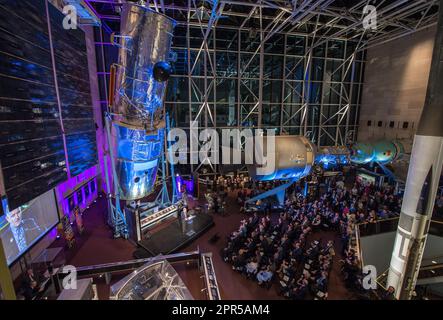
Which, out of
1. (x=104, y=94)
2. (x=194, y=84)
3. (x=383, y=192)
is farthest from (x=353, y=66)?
(x=104, y=94)

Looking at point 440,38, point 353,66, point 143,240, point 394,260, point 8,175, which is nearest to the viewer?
point 440,38

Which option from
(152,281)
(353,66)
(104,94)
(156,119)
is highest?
(353,66)

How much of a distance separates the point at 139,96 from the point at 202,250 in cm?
616

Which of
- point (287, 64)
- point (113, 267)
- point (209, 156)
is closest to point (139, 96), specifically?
point (113, 267)

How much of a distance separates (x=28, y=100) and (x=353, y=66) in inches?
820

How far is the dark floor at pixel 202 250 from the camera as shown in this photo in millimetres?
6465

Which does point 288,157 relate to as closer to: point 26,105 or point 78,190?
point 26,105

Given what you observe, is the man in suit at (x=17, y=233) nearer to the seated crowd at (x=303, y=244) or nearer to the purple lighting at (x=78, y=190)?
the purple lighting at (x=78, y=190)

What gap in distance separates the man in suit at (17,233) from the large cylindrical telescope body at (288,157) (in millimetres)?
7866

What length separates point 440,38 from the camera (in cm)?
507

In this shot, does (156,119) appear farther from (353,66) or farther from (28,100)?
(353,66)

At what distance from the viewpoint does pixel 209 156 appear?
1609 centimetres

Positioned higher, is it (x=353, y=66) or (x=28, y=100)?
(x=353, y=66)

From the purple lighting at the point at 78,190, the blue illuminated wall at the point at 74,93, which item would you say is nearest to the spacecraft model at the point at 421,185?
the blue illuminated wall at the point at 74,93
